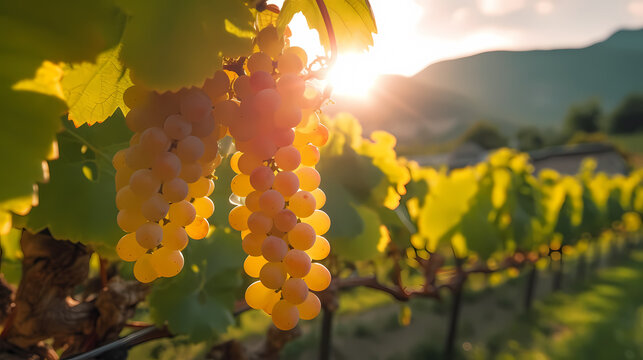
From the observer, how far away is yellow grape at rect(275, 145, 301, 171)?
0.60 m

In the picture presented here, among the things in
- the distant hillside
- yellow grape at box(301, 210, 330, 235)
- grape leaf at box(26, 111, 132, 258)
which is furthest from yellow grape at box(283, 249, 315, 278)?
the distant hillside

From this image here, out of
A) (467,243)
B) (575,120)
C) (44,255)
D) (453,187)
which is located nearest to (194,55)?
(44,255)

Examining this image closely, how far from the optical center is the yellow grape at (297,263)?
59 centimetres

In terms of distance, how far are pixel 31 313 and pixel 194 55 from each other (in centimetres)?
142

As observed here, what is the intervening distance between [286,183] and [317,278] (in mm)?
142

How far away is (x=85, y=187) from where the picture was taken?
1098 millimetres

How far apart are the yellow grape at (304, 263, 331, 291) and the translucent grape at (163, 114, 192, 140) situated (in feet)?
0.81

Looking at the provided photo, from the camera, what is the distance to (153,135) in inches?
21.5

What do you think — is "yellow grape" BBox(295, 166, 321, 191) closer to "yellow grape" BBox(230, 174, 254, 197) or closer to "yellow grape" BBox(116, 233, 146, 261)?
"yellow grape" BBox(230, 174, 254, 197)

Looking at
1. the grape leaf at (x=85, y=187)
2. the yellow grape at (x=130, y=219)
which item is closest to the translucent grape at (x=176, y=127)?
the yellow grape at (x=130, y=219)

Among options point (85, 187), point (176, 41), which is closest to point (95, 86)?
point (176, 41)

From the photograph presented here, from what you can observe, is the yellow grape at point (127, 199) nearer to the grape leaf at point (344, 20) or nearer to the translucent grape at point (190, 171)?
the translucent grape at point (190, 171)

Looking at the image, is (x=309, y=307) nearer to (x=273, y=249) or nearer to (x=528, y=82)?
(x=273, y=249)

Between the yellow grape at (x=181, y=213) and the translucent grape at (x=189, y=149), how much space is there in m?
0.07
